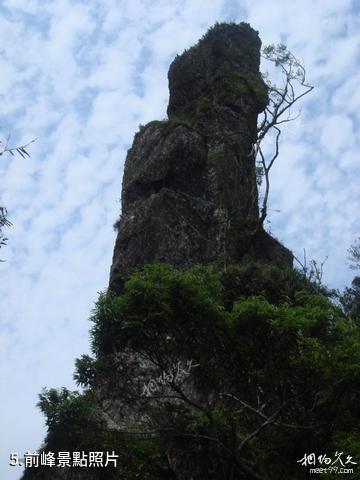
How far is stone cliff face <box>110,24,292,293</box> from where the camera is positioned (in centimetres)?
1515

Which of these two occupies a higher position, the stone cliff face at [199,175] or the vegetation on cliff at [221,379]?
the stone cliff face at [199,175]

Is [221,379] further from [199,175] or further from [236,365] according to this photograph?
[199,175]

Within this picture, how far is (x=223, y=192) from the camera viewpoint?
54.1ft

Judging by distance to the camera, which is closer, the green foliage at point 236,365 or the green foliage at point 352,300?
the green foliage at point 236,365

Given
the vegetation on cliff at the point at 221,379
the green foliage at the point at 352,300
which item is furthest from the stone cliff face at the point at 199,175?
the vegetation on cliff at the point at 221,379

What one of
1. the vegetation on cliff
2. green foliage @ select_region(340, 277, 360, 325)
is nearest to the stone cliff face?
green foliage @ select_region(340, 277, 360, 325)

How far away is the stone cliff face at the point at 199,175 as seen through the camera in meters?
15.1

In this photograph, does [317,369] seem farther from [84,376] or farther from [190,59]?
[190,59]

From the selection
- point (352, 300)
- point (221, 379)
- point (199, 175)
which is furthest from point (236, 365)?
point (352, 300)

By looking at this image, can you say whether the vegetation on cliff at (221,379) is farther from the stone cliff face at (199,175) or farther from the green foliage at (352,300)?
the green foliage at (352,300)

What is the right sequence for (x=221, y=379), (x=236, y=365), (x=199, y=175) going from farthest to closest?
1. (x=199, y=175)
2. (x=221, y=379)
3. (x=236, y=365)

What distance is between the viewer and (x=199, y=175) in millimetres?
16781

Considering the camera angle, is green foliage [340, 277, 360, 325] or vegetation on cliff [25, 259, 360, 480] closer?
vegetation on cliff [25, 259, 360, 480]

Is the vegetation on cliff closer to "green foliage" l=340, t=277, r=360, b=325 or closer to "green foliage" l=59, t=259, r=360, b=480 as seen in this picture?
"green foliage" l=59, t=259, r=360, b=480
